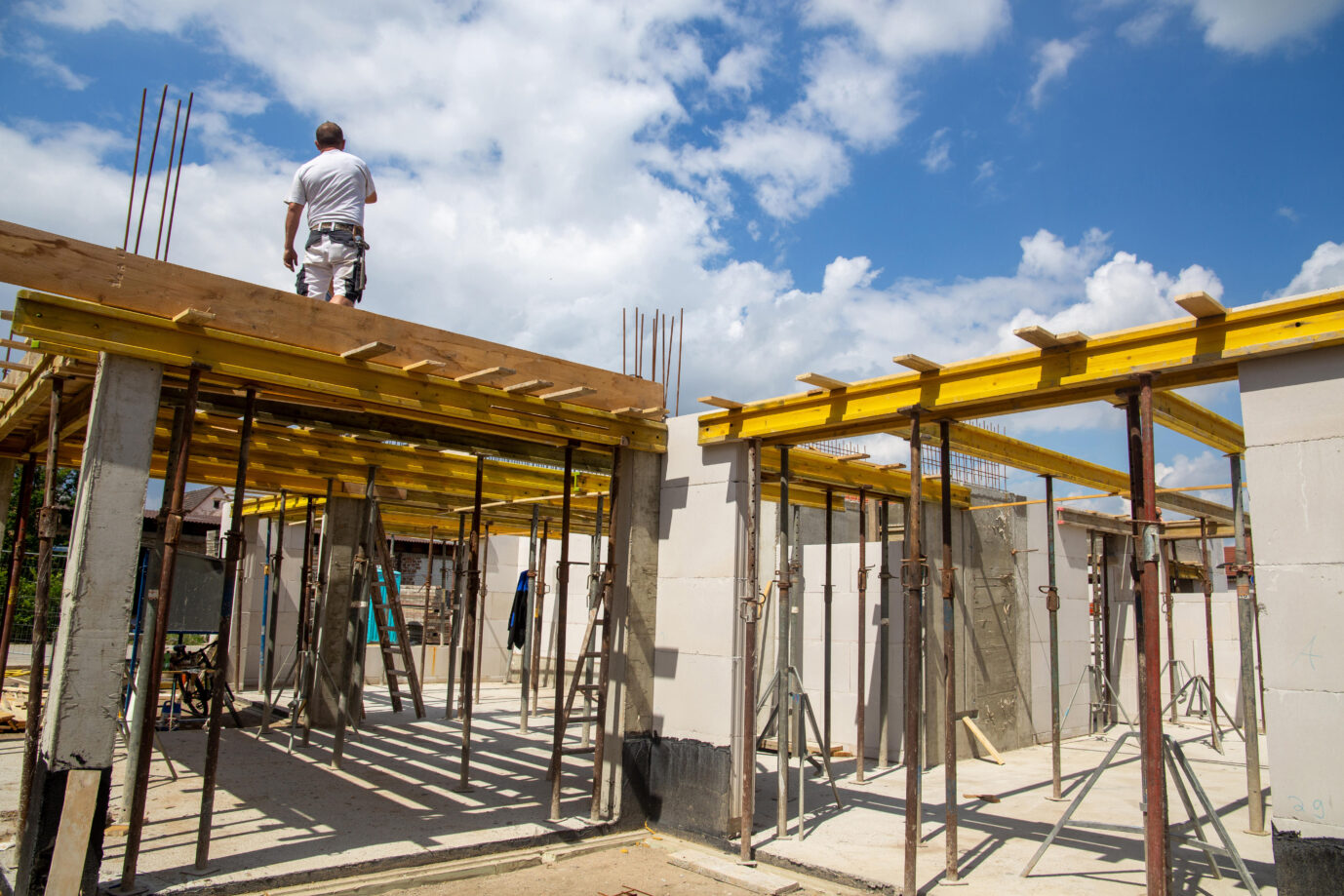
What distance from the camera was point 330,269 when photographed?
6.76 metres

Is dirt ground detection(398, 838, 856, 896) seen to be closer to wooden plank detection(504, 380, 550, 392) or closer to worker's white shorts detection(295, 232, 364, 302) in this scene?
wooden plank detection(504, 380, 550, 392)

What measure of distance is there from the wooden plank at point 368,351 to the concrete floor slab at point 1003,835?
472cm

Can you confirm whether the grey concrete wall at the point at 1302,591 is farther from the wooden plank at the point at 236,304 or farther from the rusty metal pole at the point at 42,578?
the rusty metal pole at the point at 42,578

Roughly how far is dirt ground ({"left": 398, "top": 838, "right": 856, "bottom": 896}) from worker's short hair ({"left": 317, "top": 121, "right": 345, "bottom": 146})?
565cm

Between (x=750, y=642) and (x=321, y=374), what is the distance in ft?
12.7

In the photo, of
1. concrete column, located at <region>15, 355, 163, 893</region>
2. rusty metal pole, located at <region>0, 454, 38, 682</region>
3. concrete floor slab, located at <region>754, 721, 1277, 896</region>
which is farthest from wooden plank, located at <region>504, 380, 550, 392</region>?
rusty metal pole, located at <region>0, 454, 38, 682</region>

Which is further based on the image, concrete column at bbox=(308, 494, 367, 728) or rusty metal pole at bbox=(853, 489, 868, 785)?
concrete column at bbox=(308, 494, 367, 728)

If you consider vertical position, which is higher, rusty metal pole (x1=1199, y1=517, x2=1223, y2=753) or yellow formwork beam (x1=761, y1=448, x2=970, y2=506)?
yellow formwork beam (x1=761, y1=448, x2=970, y2=506)

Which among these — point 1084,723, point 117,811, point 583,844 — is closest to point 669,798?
point 583,844

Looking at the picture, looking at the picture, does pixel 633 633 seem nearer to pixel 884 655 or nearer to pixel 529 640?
pixel 884 655

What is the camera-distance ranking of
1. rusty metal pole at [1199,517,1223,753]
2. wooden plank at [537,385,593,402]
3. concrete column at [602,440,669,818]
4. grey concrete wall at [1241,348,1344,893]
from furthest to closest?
rusty metal pole at [1199,517,1223,753]
concrete column at [602,440,669,818]
wooden plank at [537,385,593,402]
grey concrete wall at [1241,348,1344,893]

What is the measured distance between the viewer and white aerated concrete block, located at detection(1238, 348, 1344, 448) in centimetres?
443

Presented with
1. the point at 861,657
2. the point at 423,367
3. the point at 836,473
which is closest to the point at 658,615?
the point at 836,473

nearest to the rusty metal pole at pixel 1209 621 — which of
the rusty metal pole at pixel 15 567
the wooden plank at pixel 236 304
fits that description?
the wooden plank at pixel 236 304
